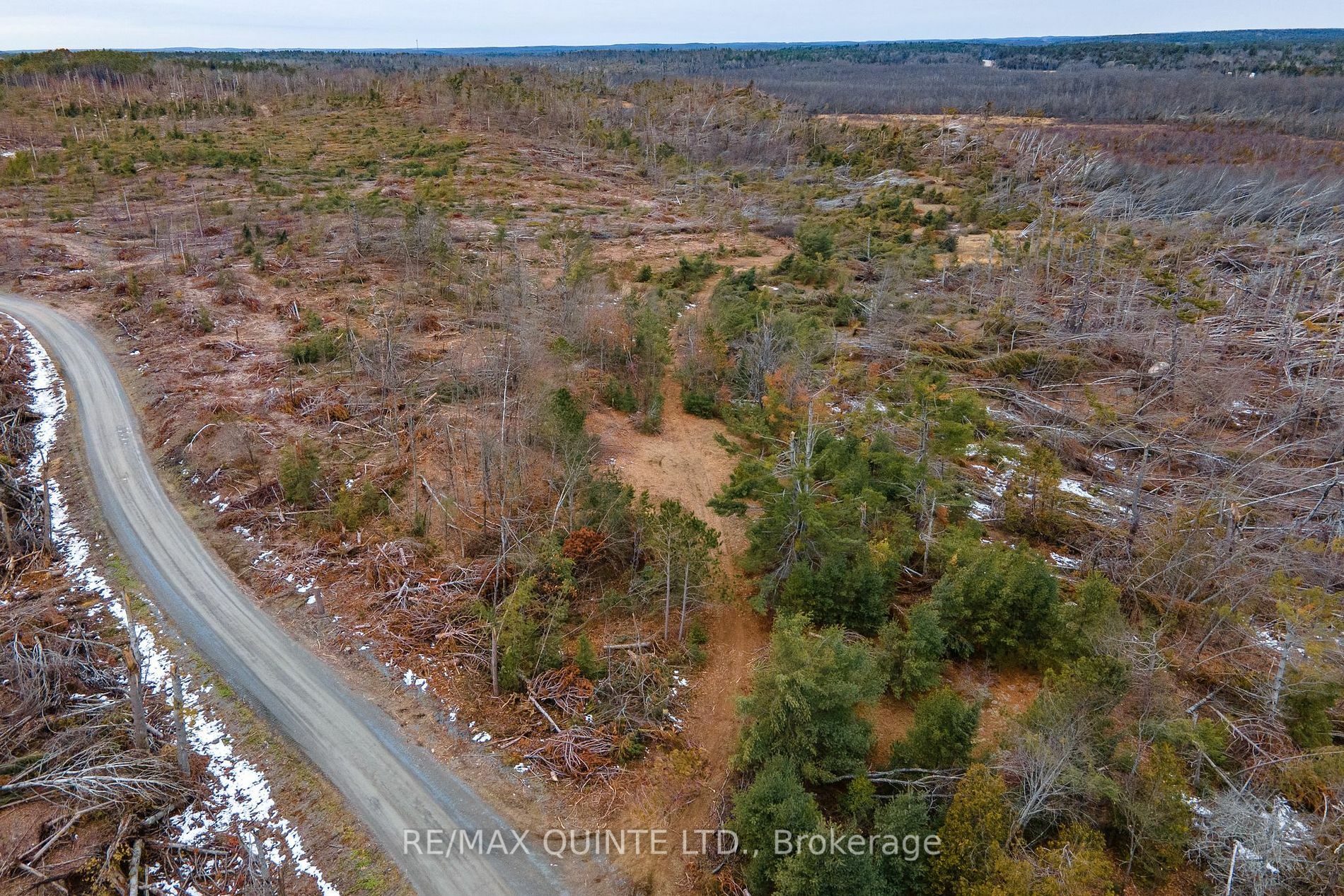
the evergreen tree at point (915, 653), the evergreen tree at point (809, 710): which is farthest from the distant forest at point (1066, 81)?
the evergreen tree at point (809, 710)

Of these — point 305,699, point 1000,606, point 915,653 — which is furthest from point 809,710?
point 305,699

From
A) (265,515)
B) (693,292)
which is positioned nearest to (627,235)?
(693,292)

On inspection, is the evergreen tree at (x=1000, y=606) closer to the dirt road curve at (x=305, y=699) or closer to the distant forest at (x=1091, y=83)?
the dirt road curve at (x=305, y=699)

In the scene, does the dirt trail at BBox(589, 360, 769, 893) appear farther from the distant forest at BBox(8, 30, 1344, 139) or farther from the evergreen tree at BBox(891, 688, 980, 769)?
the distant forest at BBox(8, 30, 1344, 139)

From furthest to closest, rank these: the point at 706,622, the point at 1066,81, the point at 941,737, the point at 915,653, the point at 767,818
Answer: the point at 1066,81, the point at 706,622, the point at 915,653, the point at 941,737, the point at 767,818

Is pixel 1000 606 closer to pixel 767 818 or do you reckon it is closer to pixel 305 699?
pixel 767 818

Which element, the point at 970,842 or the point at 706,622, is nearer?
the point at 970,842

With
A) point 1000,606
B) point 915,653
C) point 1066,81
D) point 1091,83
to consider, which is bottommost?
point 915,653

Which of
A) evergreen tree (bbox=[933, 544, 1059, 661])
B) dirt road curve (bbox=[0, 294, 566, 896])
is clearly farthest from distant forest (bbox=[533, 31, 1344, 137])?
dirt road curve (bbox=[0, 294, 566, 896])
